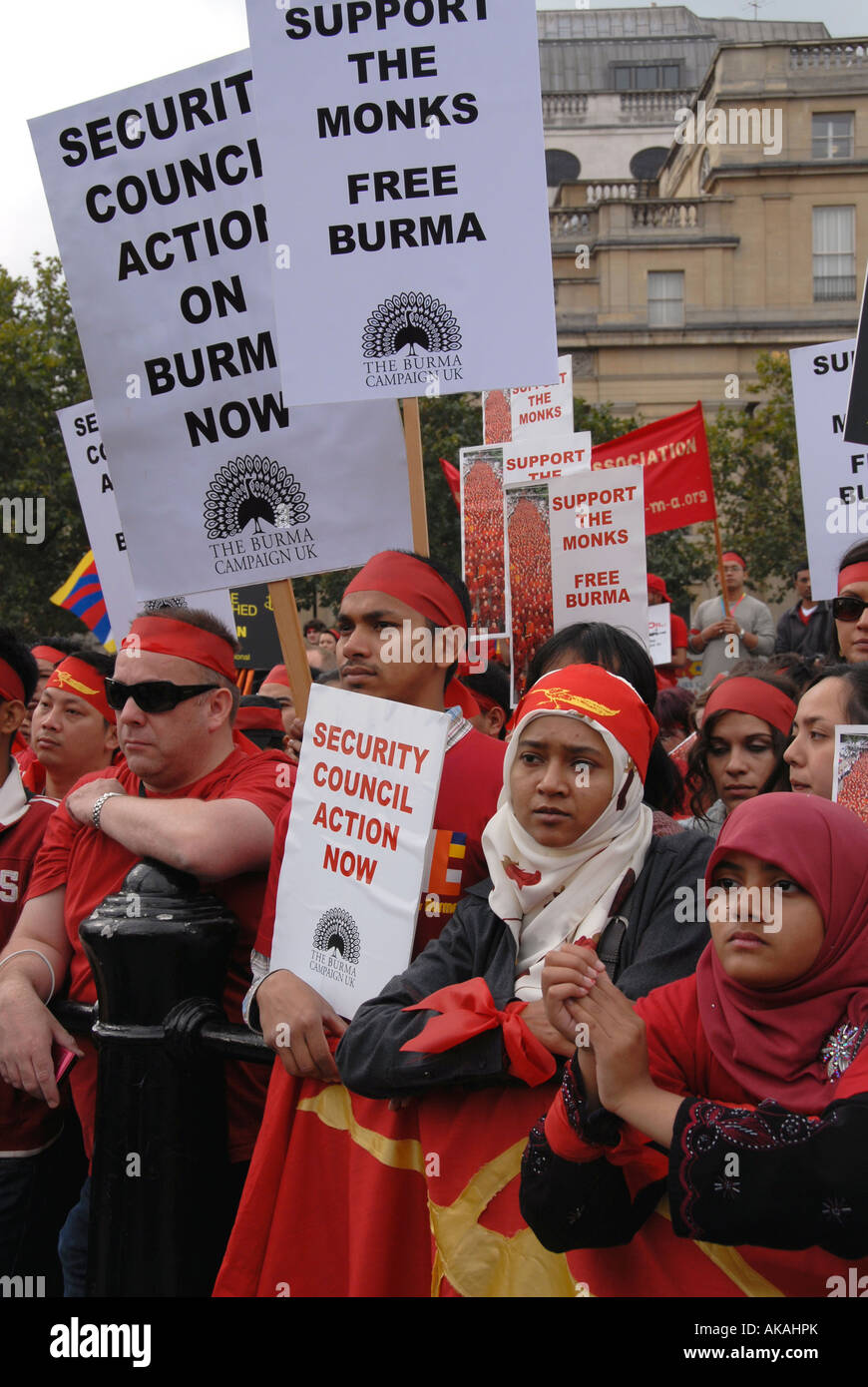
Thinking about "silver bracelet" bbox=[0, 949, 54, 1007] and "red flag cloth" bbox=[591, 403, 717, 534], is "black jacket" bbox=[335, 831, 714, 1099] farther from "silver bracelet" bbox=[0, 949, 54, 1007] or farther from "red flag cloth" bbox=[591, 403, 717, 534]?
"red flag cloth" bbox=[591, 403, 717, 534]

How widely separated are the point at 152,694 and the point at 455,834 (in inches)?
39.4

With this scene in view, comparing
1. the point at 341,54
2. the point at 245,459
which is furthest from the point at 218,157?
the point at 245,459

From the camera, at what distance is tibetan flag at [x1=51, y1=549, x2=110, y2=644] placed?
816cm

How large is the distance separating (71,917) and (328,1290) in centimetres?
113

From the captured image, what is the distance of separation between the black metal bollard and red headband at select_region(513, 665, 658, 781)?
899mm

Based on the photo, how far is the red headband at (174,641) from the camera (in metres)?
3.74

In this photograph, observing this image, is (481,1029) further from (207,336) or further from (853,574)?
(853,574)

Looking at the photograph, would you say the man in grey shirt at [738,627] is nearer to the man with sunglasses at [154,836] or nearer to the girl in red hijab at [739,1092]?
the man with sunglasses at [154,836]

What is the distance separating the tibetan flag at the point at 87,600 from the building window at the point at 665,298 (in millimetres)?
33210

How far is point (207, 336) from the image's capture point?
13.7 ft

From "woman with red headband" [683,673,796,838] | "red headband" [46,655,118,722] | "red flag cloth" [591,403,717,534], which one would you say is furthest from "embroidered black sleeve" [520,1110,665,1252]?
"red flag cloth" [591,403,717,534]

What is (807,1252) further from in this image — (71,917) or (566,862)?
(71,917)

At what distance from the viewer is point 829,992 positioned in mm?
2146

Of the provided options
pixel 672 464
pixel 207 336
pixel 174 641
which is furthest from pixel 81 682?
pixel 672 464
